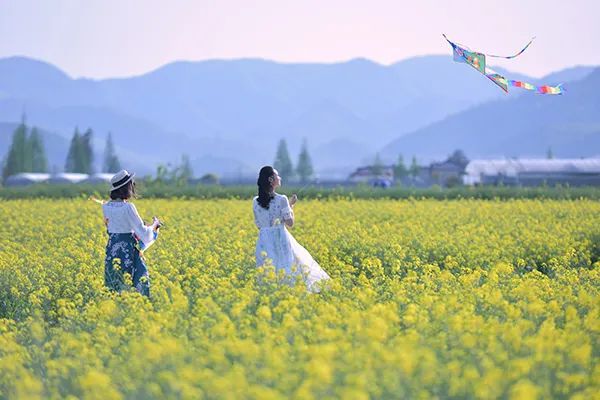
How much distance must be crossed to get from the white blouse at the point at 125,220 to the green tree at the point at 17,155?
92386 mm

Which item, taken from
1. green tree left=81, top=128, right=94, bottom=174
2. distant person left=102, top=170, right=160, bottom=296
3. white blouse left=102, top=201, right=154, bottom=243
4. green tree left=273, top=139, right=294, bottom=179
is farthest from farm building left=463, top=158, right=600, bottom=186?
white blouse left=102, top=201, right=154, bottom=243

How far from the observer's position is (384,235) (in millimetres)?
15359

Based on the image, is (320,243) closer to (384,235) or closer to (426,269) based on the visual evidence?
(384,235)

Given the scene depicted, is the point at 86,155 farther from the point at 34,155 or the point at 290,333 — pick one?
the point at 290,333

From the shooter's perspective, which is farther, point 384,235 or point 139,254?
point 384,235

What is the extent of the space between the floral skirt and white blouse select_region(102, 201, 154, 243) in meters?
0.10

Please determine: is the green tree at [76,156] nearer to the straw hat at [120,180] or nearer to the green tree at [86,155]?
the green tree at [86,155]

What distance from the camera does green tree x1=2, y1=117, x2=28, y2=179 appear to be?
9944 centimetres

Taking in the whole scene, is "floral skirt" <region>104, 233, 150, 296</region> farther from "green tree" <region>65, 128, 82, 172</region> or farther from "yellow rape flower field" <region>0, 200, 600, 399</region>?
"green tree" <region>65, 128, 82, 172</region>

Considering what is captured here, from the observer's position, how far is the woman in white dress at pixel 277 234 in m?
10.4

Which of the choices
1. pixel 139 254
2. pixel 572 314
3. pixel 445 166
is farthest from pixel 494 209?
pixel 445 166

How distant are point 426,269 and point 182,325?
484cm

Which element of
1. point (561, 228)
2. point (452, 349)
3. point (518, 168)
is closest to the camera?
point (452, 349)

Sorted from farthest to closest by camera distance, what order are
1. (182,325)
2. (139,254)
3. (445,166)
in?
(445,166) → (139,254) → (182,325)
